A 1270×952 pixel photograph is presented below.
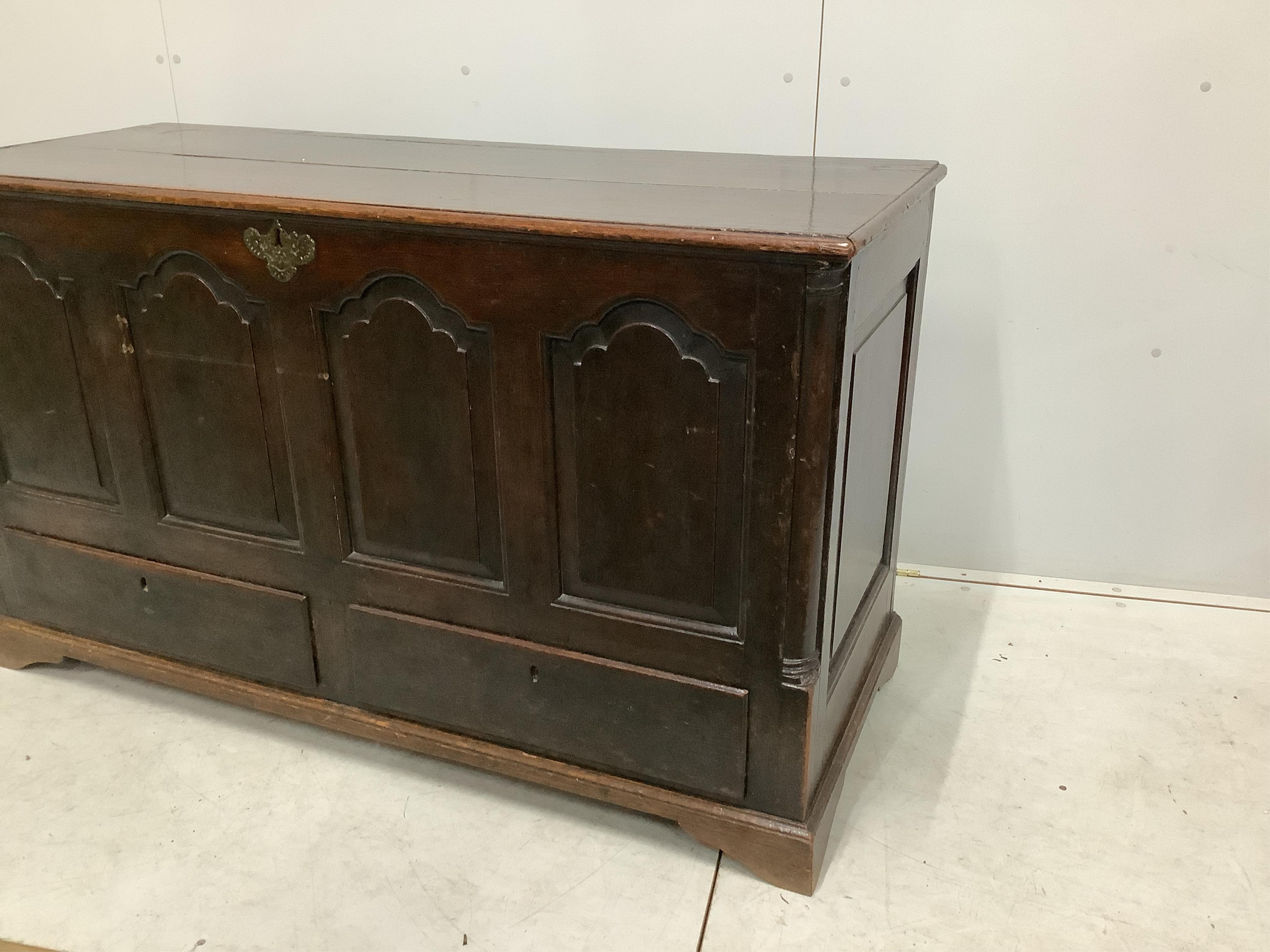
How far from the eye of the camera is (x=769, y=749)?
1.52m

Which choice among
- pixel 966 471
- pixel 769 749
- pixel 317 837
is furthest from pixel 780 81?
pixel 317 837

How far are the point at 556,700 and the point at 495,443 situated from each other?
0.42 m

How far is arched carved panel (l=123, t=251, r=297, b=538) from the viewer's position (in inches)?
63.7

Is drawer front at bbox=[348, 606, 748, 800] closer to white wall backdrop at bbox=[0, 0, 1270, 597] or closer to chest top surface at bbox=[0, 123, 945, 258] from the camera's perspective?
chest top surface at bbox=[0, 123, 945, 258]

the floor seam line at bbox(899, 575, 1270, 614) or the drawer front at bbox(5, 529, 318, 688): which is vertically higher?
the drawer front at bbox(5, 529, 318, 688)

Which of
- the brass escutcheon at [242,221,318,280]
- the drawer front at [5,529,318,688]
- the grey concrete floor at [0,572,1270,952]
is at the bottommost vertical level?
the grey concrete floor at [0,572,1270,952]

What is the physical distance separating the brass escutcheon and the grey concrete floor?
0.87 m

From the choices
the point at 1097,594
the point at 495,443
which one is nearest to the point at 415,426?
the point at 495,443

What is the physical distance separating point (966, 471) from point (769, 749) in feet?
3.62

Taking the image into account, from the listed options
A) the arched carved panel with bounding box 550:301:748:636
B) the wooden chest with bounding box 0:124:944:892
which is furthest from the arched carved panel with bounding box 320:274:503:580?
the arched carved panel with bounding box 550:301:748:636

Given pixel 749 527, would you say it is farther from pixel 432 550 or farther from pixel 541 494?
pixel 432 550

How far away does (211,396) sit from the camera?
1.69 m

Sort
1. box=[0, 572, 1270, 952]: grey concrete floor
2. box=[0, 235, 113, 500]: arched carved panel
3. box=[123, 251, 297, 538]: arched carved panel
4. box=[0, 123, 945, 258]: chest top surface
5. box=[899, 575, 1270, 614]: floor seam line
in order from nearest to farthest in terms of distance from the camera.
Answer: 1. box=[0, 123, 945, 258]: chest top surface
2. box=[0, 572, 1270, 952]: grey concrete floor
3. box=[123, 251, 297, 538]: arched carved panel
4. box=[0, 235, 113, 500]: arched carved panel
5. box=[899, 575, 1270, 614]: floor seam line

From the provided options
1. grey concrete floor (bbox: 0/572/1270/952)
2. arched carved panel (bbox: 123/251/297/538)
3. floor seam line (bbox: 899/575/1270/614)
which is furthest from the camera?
floor seam line (bbox: 899/575/1270/614)
